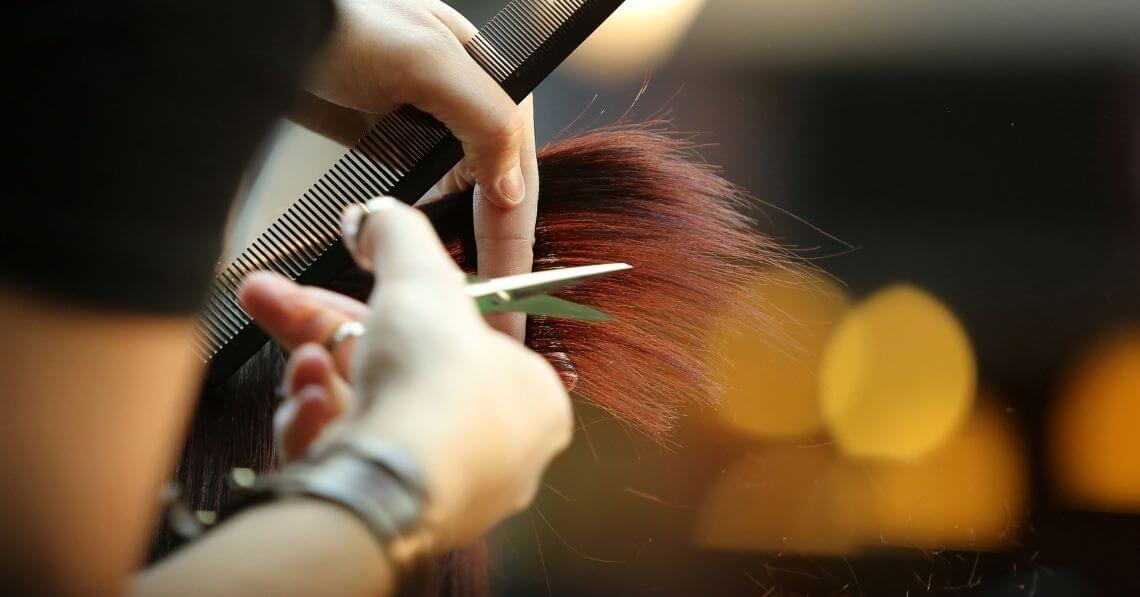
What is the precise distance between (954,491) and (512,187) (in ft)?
2.47

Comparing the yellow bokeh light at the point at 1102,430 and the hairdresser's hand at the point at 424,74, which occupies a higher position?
the hairdresser's hand at the point at 424,74

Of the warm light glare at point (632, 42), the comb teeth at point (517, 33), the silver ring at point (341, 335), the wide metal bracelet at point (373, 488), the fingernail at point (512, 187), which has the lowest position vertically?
the wide metal bracelet at point (373, 488)

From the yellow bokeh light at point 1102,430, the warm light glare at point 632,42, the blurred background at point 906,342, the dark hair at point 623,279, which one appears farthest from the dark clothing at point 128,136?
the yellow bokeh light at point 1102,430

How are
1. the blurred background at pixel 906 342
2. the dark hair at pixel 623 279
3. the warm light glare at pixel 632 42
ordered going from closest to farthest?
the dark hair at pixel 623 279 → the blurred background at pixel 906 342 → the warm light glare at pixel 632 42

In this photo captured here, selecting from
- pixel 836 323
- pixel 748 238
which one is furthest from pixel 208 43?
pixel 836 323

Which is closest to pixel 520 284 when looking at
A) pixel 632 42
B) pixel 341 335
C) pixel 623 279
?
pixel 341 335

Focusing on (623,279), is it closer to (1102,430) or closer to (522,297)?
(522,297)

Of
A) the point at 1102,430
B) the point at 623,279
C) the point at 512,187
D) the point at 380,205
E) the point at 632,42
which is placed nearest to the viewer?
the point at 380,205

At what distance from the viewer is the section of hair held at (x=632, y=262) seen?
1.08m

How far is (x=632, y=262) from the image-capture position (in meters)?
1.10

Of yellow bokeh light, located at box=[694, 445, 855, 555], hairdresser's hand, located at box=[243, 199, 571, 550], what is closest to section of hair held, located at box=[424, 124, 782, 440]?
yellow bokeh light, located at box=[694, 445, 855, 555]

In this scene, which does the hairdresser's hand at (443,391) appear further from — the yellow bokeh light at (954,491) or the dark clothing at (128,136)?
the yellow bokeh light at (954,491)

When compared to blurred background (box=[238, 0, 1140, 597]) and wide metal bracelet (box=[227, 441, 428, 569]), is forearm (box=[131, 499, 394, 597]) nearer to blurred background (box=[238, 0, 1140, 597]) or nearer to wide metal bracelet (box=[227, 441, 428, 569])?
wide metal bracelet (box=[227, 441, 428, 569])

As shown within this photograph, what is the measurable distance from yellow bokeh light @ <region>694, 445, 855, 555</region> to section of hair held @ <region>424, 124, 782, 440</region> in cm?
13
